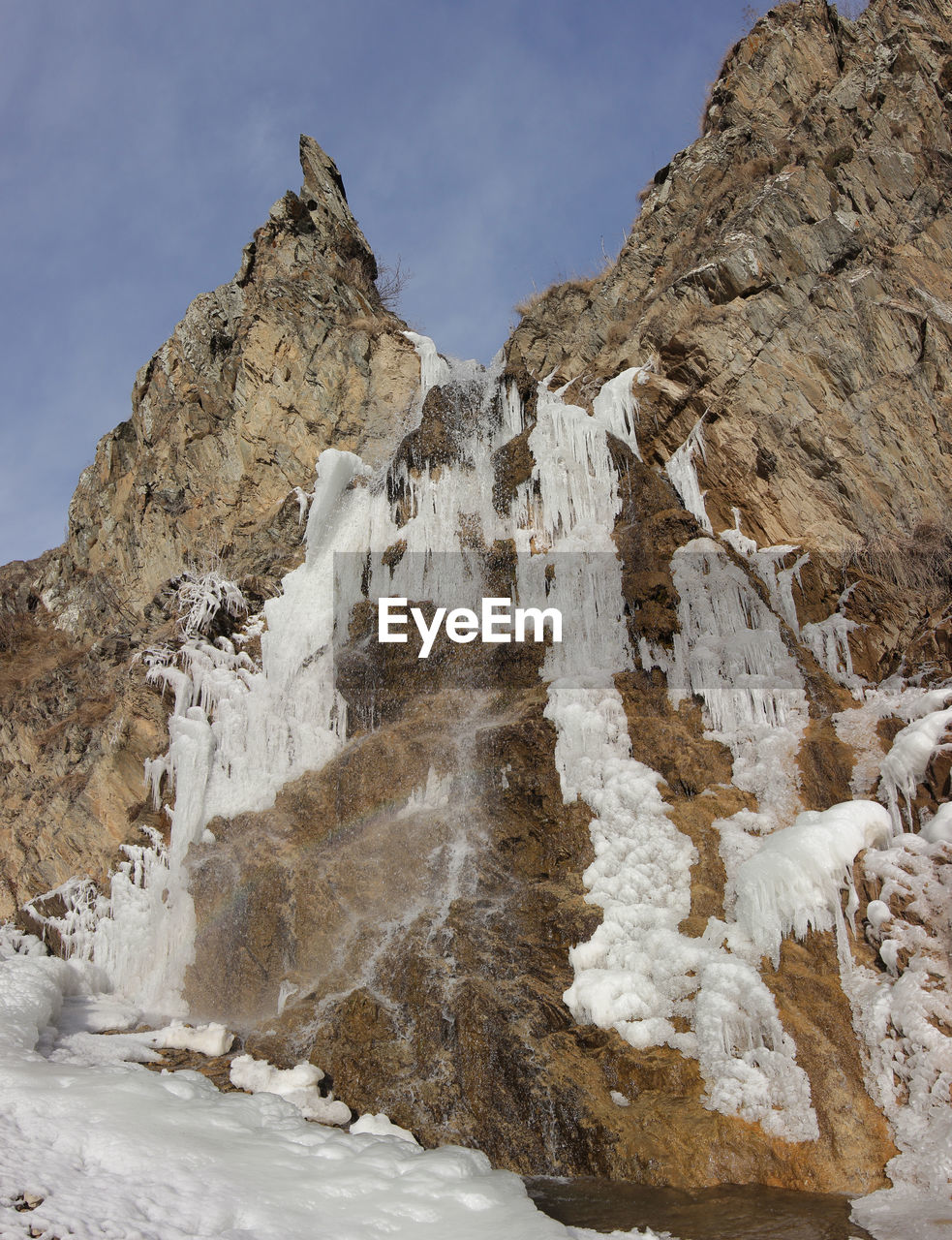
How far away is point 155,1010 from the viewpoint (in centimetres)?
1180

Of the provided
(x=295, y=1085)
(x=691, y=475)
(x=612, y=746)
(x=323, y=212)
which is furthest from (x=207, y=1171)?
(x=323, y=212)

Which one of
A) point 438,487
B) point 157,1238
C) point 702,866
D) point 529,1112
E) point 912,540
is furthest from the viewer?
point 438,487

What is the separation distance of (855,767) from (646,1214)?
620cm

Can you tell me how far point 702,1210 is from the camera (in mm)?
6793

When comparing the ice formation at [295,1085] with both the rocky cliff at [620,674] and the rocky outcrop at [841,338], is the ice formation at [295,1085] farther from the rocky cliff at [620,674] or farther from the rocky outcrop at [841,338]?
the rocky outcrop at [841,338]

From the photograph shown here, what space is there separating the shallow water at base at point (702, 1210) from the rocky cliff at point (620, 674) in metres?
0.21

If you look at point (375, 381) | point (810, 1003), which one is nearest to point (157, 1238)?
point (810, 1003)

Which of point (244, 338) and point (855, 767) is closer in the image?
point (855, 767)

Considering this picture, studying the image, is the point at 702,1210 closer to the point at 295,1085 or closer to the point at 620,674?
the point at 295,1085

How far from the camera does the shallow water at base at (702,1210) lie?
630cm

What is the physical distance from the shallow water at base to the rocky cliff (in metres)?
0.21

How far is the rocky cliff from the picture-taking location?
830cm

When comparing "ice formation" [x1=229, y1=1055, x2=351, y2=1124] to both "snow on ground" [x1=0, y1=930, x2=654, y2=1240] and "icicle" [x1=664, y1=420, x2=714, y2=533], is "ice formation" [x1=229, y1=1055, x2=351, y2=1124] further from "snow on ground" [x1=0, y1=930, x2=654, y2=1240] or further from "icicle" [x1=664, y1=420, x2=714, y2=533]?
"icicle" [x1=664, y1=420, x2=714, y2=533]

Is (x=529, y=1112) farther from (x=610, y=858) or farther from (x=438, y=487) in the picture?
(x=438, y=487)
